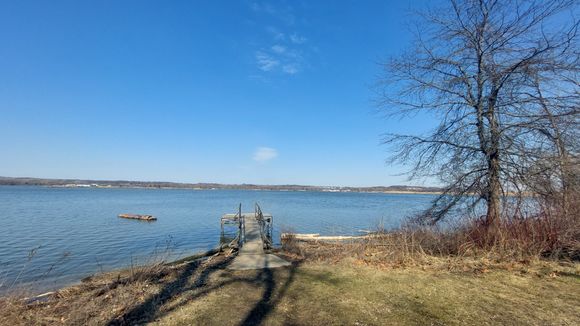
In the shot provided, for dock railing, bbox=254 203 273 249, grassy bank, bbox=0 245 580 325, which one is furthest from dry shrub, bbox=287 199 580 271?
dock railing, bbox=254 203 273 249

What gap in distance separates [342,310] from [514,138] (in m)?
6.28

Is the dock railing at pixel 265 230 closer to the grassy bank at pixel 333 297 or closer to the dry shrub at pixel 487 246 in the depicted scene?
the dry shrub at pixel 487 246

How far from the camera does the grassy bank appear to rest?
16.8 ft

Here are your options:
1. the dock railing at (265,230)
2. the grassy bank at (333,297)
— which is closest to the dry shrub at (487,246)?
the grassy bank at (333,297)

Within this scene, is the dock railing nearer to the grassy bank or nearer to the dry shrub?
the dry shrub

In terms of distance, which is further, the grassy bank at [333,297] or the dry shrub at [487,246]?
the dry shrub at [487,246]

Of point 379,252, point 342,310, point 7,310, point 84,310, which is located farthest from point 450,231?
point 7,310

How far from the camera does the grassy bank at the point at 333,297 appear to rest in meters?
5.11

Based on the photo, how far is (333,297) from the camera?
6.00 meters

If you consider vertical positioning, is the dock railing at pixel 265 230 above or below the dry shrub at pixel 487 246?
below

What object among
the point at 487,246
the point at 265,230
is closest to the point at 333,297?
the point at 487,246

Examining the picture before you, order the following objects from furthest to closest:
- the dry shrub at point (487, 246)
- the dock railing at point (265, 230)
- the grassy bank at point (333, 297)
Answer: the dock railing at point (265, 230), the dry shrub at point (487, 246), the grassy bank at point (333, 297)

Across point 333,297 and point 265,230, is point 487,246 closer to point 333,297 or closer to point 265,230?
point 333,297

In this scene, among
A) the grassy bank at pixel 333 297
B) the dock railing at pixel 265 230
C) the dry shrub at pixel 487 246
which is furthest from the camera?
the dock railing at pixel 265 230
